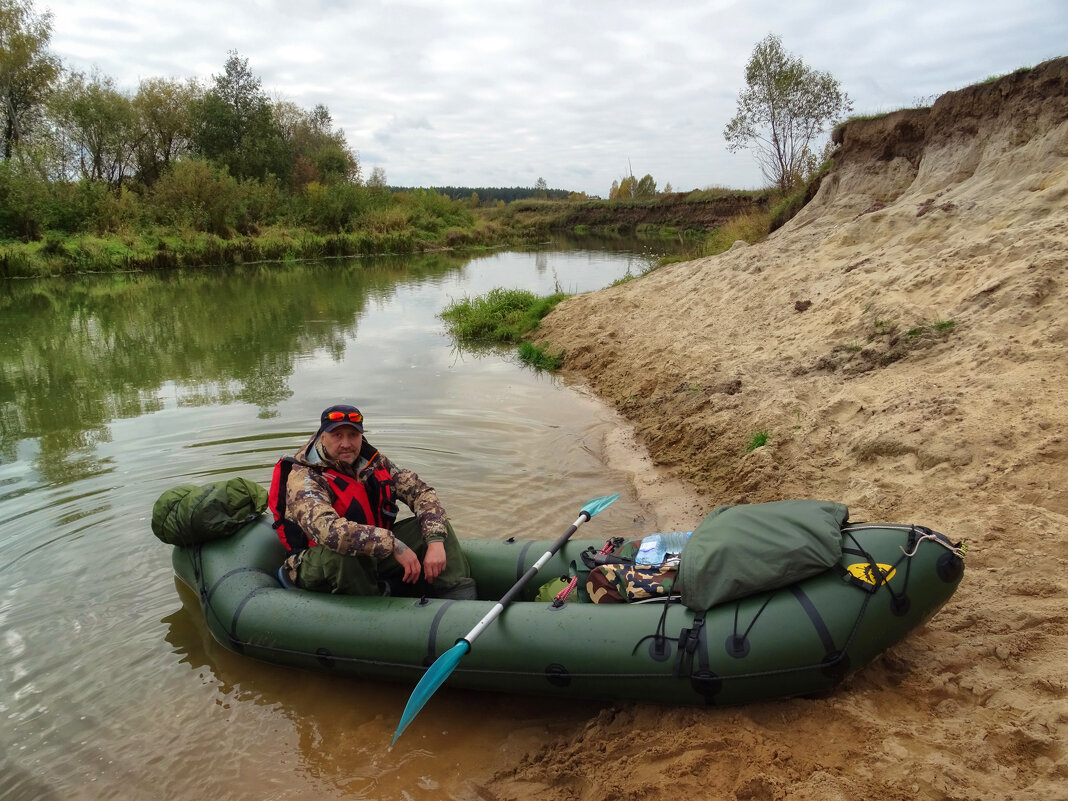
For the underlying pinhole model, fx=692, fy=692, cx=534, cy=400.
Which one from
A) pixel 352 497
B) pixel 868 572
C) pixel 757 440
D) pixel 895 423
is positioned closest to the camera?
pixel 868 572

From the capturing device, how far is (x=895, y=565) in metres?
2.81

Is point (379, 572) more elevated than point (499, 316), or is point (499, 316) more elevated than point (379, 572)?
point (499, 316)

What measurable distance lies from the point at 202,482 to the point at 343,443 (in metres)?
3.20


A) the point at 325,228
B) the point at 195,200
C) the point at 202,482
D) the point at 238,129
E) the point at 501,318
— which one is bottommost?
the point at 202,482

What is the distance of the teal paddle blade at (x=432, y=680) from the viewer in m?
2.81

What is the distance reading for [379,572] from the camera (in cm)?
371

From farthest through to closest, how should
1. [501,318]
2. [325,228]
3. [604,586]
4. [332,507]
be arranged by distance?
1. [325,228]
2. [501,318]
3. [332,507]
4. [604,586]

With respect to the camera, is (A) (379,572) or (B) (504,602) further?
(A) (379,572)

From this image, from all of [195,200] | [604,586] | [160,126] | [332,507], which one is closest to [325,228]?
[195,200]

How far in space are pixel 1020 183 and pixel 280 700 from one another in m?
7.78

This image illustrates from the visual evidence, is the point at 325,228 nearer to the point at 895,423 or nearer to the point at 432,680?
the point at 895,423

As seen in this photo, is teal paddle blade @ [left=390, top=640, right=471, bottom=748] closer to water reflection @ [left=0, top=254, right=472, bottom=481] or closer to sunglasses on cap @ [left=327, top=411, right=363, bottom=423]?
sunglasses on cap @ [left=327, top=411, right=363, bottom=423]

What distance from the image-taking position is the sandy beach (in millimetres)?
2480

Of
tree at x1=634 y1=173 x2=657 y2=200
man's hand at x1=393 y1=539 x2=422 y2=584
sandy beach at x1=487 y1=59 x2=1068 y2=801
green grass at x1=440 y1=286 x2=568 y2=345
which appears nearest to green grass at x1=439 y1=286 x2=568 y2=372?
green grass at x1=440 y1=286 x2=568 y2=345
